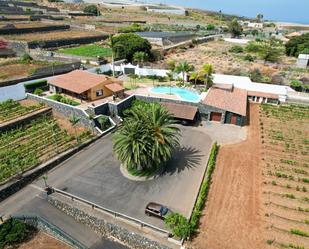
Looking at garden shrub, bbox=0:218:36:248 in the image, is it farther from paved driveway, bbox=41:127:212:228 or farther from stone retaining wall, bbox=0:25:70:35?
stone retaining wall, bbox=0:25:70:35

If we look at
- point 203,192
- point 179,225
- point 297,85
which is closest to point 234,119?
point 203,192

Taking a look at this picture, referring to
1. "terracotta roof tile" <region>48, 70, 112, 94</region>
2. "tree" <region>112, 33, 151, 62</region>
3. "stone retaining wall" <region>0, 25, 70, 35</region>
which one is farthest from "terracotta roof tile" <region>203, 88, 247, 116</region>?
"stone retaining wall" <region>0, 25, 70, 35</region>

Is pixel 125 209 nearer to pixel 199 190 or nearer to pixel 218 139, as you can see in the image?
pixel 199 190

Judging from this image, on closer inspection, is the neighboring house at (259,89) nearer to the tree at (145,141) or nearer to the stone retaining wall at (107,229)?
the tree at (145,141)

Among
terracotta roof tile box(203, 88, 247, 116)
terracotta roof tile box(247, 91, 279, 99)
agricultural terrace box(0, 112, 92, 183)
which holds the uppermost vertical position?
terracotta roof tile box(203, 88, 247, 116)

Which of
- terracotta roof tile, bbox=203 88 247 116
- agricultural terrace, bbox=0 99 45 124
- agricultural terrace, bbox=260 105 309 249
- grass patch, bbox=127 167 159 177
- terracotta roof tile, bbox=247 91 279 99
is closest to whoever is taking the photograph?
agricultural terrace, bbox=260 105 309 249

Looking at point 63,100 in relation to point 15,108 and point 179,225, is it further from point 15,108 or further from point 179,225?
point 179,225

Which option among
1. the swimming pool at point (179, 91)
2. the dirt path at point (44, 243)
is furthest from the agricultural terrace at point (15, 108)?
the swimming pool at point (179, 91)

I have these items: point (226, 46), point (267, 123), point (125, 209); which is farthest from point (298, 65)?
point (125, 209)
